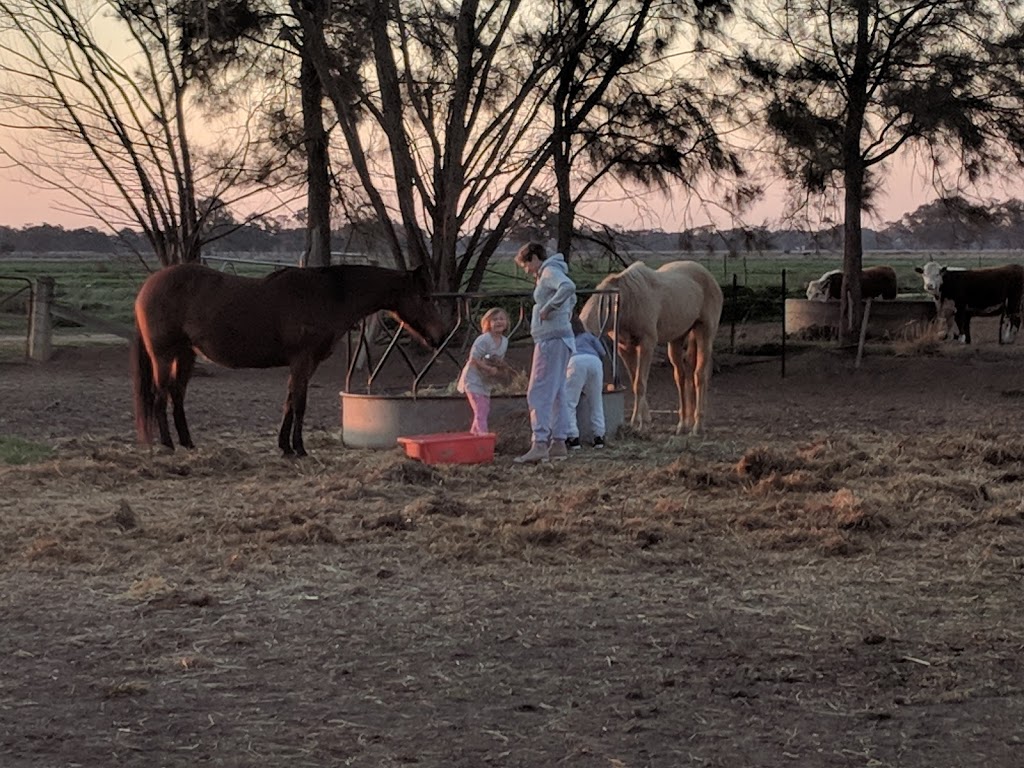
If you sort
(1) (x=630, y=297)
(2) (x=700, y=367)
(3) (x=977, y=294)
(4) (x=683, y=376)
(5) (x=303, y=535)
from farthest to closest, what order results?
(3) (x=977, y=294) → (4) (x=683, y=376) → (2) (x=700, y=367) → (1) (x=630, y=297) → (5) (x=303, y=535)

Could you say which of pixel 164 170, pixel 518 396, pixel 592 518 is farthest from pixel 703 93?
pixel 592 518

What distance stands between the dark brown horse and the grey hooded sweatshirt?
114 centimetres

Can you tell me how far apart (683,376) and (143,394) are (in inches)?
181

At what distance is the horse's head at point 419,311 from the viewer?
9.67 meters

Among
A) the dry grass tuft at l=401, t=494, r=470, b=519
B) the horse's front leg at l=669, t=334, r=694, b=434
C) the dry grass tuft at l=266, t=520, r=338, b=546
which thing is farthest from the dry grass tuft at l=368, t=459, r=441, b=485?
the horse's front leg at l=669, t=334, r=694, b=434

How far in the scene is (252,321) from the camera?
937 centimetres

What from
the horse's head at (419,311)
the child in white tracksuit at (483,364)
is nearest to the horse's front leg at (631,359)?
the child in white tracksuit at (483,364)

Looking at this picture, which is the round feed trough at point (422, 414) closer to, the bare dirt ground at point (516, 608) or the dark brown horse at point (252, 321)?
the bare dirt ground at point (516, 608)

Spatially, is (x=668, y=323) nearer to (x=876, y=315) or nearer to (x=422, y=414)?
(x=422, y=414)

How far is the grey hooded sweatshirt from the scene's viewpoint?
864 cm

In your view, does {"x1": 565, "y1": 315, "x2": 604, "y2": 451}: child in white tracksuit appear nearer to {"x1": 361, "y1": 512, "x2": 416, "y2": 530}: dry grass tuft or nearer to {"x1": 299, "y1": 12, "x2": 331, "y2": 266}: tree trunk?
{"x1": 361, "y1": 512, "x2": 416, "y2": 530}: dry grass tuft

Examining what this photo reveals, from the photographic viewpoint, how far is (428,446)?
8742 millimetres

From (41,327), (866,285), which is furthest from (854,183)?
(41,327)

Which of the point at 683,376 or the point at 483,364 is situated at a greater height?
the point at 483,364
